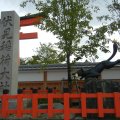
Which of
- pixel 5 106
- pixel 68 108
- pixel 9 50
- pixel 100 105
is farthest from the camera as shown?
pixel 9 50

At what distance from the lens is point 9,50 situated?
13375mm

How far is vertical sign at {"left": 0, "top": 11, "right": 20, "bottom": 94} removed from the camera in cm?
1315

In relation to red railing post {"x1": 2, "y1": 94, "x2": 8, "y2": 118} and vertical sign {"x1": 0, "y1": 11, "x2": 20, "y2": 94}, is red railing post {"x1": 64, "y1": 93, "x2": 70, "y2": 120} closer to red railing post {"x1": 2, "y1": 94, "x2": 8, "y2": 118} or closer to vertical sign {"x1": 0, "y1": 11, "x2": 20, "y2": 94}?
red railing post {"x1": 2, "y1": 94, "x2": 8, "y2": 118}

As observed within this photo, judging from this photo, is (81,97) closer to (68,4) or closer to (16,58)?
(16,58)

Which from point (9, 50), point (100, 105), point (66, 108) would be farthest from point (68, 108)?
point (9, 50)

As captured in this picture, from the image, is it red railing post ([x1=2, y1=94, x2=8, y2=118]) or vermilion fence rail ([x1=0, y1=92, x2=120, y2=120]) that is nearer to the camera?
vermilion fence rail ([x1=0, y1=92, x2=120, y2=120])

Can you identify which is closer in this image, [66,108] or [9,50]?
[66,108]

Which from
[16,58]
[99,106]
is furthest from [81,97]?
[16,58]

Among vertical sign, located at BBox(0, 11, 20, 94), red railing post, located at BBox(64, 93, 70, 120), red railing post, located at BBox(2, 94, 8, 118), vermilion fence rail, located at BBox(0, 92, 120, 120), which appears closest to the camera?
vermilion fence rail, located at BBox(0, 92, 120, 120)

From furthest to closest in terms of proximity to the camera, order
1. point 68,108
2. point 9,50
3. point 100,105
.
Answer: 1. point 9,50
2. point 68,108
3. point 100,105

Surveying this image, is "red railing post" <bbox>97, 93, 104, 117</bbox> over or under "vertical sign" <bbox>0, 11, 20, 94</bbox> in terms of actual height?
under

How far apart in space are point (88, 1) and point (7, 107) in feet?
30.0

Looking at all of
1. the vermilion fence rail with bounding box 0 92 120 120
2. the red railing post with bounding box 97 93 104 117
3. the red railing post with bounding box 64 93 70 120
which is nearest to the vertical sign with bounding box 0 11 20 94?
the vermilion fence rail with bounding box 0 92 120 120

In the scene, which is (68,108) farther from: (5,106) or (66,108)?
Answer: (5,106)
